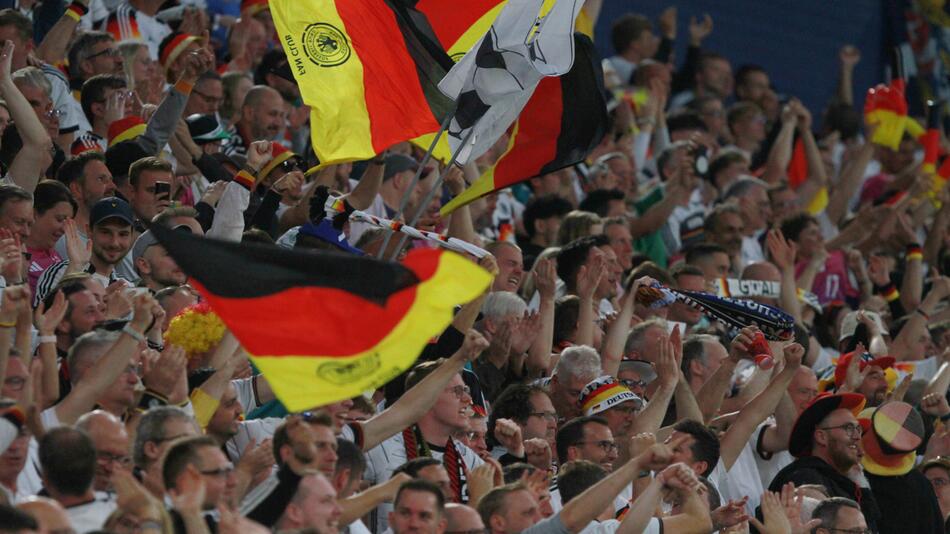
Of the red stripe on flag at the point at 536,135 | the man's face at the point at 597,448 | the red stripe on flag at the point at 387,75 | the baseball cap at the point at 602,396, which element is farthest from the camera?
the red stripe on flag at the point at 536,135

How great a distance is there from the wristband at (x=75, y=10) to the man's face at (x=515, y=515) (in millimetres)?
5169

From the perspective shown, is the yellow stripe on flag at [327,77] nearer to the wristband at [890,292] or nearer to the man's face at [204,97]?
the man's face at [204,97]

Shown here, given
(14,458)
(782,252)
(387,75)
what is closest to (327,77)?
(387,75)

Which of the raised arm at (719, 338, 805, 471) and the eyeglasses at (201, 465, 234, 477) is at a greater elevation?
the eyeglasses at (201, 465, 234, 477)

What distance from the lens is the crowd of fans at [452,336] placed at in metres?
7.04

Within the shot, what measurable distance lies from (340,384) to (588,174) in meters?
8.06

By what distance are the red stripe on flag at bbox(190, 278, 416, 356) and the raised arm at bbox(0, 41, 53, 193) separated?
10.3ft

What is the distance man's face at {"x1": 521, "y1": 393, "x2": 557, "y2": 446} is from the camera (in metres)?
9.14

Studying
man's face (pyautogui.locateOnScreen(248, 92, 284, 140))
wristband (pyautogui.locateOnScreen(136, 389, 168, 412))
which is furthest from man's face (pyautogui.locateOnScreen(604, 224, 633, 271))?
wristband (pyautogui.locateOnScreen(136, 389, 168, 412))

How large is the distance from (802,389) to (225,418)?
4220mm

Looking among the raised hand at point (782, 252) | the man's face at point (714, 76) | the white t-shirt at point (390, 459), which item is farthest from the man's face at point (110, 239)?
the man's face at point (714, 76)

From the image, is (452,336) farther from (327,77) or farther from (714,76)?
(714,76)

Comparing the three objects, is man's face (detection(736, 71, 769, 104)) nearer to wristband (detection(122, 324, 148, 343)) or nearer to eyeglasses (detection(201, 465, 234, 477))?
wristband (detection(122, 324, 148, 343))

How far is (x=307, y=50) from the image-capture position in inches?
367
